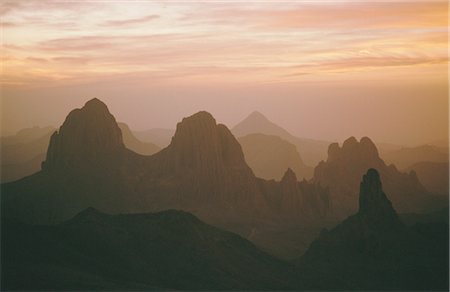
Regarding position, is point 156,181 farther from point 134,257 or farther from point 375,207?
point 134,257

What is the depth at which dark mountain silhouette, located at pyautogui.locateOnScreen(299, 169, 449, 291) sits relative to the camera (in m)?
76.0

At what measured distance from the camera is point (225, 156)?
14175 cm

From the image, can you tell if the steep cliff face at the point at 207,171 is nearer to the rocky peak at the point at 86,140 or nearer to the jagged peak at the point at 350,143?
the rocky peak at the point at 86,140

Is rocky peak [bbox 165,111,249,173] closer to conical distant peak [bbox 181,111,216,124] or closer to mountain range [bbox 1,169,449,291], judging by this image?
conical distant peak [bbox 181,111,216,124]

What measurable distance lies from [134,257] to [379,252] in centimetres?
3333

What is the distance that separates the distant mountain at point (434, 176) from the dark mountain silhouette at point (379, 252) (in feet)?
239

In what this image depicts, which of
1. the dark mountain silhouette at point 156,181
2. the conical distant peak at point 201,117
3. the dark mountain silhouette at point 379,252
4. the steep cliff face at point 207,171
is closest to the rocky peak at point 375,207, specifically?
the dark mountain silhouette at point 379,252

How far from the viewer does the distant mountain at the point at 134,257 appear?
62688 mm

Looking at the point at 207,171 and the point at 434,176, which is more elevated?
the point at 434,176

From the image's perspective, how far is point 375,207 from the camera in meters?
86.7

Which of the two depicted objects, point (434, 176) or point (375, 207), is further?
point (434, 176)

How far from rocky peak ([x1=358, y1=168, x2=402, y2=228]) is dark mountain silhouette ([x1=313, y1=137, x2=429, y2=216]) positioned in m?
49.5

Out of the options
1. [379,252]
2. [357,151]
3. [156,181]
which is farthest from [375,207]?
[357,151]

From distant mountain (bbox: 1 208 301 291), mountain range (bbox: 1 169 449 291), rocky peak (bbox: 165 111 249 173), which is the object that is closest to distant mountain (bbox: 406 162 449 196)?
rocky peak (bbox: 165 111 249 173)
